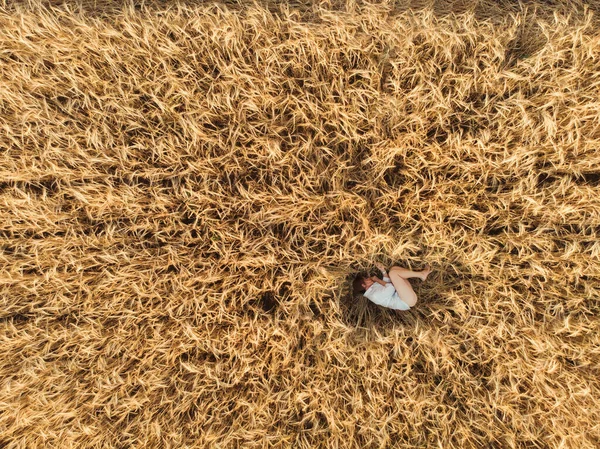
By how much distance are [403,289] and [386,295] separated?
0.28 feet

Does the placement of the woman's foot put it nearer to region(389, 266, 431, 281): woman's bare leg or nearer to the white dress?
region(389, 266, 431, 281): woman's bare leg

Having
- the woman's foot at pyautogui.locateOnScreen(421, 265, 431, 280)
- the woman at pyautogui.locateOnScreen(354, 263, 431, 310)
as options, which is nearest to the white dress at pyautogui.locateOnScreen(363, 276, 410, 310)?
the woman at pyautogui.locateOnScreen(354, 263, 431, 310)

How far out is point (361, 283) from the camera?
5.28ft

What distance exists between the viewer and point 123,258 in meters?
1.42

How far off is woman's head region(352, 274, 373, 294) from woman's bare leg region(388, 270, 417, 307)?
0.11m

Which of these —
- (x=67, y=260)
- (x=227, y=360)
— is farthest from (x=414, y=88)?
(x=67, y=260)

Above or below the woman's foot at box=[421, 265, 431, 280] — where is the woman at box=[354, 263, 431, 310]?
below

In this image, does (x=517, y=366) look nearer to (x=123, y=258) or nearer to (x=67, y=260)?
(x=123, y=258)

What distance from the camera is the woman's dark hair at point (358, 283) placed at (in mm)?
1626

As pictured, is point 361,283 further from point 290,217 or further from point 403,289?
point 290,217

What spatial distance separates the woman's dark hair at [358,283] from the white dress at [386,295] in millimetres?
76

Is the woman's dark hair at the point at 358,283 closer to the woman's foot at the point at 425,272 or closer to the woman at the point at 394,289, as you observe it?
the woman at the point at 394,289

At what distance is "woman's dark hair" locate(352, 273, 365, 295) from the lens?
64.0 inches

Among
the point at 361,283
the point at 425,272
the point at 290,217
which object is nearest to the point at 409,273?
the point at 425,272
